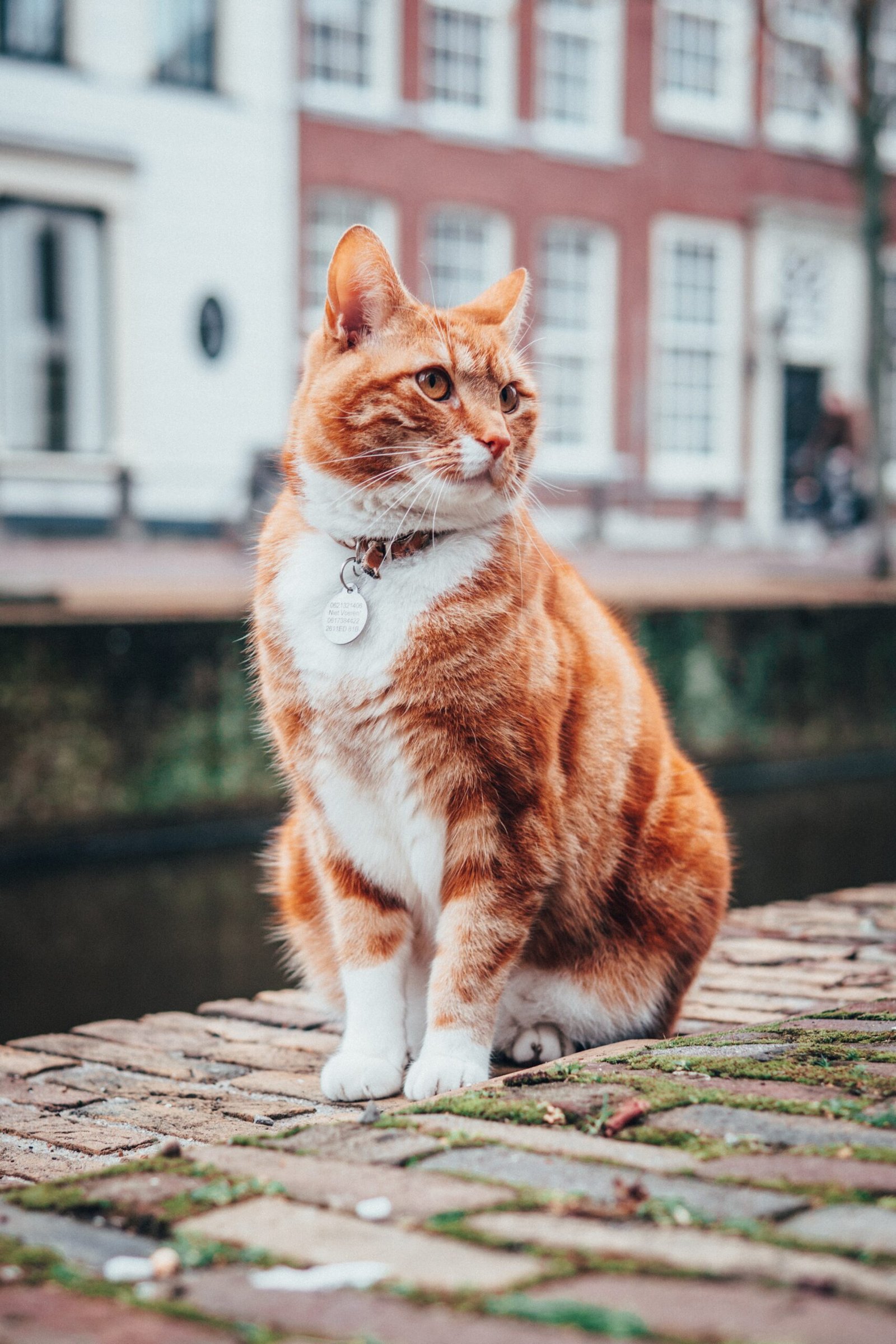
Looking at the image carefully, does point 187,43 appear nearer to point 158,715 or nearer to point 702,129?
point 702,129

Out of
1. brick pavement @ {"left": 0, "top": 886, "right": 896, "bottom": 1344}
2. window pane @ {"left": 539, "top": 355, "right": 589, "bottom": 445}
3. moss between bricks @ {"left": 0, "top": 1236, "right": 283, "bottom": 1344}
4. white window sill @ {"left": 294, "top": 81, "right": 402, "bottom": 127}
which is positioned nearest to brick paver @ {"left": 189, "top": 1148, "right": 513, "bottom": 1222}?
brick pavement @ {"left": 0, "top": 886, "right": 896, "bottom": 1344}

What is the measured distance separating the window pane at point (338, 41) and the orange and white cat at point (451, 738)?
1419 centimetres

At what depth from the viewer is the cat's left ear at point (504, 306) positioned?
308cm

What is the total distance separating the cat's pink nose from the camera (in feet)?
9.04

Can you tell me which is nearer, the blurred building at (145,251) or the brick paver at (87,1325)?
the brick paver at (87,1325)

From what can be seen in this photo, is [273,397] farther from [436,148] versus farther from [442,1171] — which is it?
[442,1171]

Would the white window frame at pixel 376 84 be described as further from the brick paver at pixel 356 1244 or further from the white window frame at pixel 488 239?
the brick paver at pixel 356 1244

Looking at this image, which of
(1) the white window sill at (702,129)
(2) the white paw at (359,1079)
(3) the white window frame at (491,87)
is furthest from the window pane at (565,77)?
(2) the white paw at (359,1079)

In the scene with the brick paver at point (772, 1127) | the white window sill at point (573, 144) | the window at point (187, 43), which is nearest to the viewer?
the brick paver at point (772, 1127)

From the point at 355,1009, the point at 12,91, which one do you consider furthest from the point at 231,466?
the point at 355,1009

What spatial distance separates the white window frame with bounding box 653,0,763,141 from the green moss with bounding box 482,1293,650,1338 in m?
18.5

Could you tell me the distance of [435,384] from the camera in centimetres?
284

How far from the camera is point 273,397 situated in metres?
16.0

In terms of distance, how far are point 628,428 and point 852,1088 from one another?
16686 millimetres
